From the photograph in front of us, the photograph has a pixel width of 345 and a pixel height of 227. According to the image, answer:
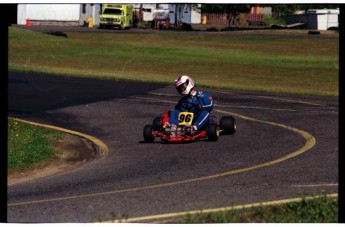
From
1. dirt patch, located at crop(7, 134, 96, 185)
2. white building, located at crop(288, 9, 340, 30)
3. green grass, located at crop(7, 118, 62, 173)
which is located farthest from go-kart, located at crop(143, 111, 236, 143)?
white building, located at crop(288, 9, 340, 30)

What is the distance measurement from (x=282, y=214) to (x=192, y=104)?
33.4 feet

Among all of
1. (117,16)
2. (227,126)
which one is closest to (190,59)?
(117,16)

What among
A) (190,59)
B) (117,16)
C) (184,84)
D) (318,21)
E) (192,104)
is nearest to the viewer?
(184,84)

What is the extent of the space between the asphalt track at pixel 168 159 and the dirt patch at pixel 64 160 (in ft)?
1.47

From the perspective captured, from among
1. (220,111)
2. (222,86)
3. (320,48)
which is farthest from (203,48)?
(220,111)

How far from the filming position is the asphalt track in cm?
1184

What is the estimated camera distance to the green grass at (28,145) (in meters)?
17.9

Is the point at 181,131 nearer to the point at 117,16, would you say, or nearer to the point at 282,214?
the point at 282,214

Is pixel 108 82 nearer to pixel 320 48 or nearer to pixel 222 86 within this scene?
pixel 222 86

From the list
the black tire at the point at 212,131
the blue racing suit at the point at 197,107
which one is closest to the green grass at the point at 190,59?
the blue racing suit at the point at 197,107

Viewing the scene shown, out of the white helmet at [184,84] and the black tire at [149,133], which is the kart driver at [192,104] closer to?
the white helmet at [184,84]

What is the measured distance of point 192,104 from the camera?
19.9 metres

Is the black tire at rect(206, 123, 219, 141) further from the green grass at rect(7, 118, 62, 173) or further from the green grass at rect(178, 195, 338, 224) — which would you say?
the green grass at rect(178, 195, 338, 224)

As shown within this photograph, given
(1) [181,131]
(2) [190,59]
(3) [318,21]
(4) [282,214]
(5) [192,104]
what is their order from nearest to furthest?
(4) [282,214] → (1) [181,131] → (5) [192,104] → (2) [190,59] → (3) [318,21]
